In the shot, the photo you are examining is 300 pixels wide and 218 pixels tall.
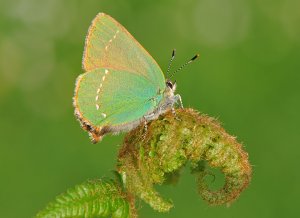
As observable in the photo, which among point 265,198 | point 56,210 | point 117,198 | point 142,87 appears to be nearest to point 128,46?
point 142,87

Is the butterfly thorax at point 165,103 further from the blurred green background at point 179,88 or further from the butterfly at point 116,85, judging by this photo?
the blurred green background at point 179,88

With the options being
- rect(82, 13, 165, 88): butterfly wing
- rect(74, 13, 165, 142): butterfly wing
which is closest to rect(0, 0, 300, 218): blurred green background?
rect(74, 13, 165, 142): butterfly wing

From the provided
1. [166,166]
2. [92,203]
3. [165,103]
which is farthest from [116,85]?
[92,203]

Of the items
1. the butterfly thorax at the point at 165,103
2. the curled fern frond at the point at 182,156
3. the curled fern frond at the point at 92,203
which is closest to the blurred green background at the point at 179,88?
the butterfly thorax at the point at 165,103

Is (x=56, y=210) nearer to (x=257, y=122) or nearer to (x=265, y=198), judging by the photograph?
(x=265, y=198)

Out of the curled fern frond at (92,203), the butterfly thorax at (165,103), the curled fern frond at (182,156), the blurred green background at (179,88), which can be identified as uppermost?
the blurred green background at (179,88)

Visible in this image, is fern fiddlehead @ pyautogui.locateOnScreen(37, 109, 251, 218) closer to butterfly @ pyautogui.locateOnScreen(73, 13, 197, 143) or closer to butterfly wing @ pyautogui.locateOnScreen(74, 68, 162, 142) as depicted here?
butterfly @ pyautogui.locateOnScreen(73, 13, 197, 143)
